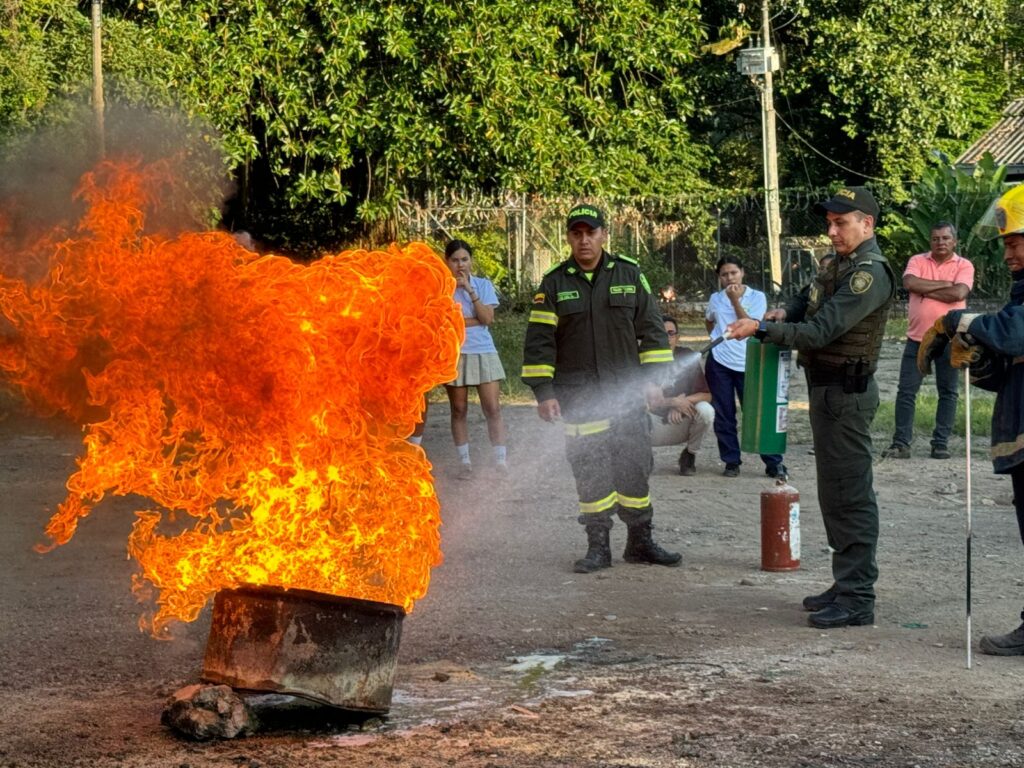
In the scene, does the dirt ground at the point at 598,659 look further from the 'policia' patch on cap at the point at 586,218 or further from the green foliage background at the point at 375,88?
the green foliage background at the point at 375,88

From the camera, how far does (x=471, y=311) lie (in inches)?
484

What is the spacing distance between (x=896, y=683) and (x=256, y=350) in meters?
3.26

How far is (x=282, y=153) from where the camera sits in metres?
22.7

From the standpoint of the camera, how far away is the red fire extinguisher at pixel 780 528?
29.1ft

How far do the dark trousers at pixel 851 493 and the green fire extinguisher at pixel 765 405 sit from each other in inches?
32.9

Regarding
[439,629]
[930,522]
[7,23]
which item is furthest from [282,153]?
[439,629]

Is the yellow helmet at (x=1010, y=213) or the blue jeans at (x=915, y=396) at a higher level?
the yellow helmet at (x=1010, y=213)

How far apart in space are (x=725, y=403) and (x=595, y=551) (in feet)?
14.1

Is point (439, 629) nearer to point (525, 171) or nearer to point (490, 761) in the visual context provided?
point (490, 761)

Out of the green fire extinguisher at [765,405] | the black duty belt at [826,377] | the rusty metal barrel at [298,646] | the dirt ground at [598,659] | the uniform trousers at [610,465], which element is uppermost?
the black duty belt at [826,377]

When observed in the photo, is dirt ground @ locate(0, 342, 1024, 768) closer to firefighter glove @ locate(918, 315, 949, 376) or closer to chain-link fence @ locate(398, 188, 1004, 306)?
firefighter glove @ locate(918, 315, 949, 376)

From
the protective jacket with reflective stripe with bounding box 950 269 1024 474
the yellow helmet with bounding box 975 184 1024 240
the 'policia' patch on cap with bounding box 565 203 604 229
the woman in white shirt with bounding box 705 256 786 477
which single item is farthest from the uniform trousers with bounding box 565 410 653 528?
the woman in white shirt with bounding box 705 256 786 477

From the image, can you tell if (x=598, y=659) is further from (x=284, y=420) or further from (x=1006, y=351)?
(x=1006, y=351)

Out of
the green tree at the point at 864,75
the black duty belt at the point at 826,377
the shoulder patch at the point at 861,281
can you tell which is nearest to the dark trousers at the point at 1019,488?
the black duty belt at the point at 826,377
